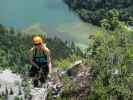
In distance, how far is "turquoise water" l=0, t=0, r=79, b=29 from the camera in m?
101

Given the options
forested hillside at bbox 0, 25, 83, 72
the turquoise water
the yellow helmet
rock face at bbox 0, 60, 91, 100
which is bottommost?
forested hillside at bbox 0, 25, 83, 72

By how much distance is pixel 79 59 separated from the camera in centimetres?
2105

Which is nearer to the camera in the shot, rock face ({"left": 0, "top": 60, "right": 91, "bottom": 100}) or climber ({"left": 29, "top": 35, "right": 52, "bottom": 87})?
climber ({"left": 29, "top": 35, "right": 52, "bottom": 87})

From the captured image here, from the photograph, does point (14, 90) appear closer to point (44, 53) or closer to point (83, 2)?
point (44, 53)

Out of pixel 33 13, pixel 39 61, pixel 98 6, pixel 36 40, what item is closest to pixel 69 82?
pixel 39 61

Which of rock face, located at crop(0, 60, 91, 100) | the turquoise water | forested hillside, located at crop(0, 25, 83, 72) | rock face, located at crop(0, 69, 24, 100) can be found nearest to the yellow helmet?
rock face, located at crop(0, 60, 91, 100)

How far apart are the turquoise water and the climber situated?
82.3 meters

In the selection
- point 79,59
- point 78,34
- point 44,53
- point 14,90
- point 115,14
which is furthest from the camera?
point 78,34

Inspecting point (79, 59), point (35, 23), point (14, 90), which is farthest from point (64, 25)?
point (79, 59)

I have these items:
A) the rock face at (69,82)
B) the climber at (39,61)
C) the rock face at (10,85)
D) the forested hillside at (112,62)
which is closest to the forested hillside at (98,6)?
the rock face at (10,85)

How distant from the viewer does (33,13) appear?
105625 mm

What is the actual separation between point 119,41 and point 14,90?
40.3 meters

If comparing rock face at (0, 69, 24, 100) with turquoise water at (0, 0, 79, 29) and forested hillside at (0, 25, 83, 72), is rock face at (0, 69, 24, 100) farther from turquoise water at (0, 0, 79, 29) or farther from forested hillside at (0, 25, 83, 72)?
turquoise water at (0, 0, 79, 29)

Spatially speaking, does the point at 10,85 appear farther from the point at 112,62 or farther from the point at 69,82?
the point at 112,62
